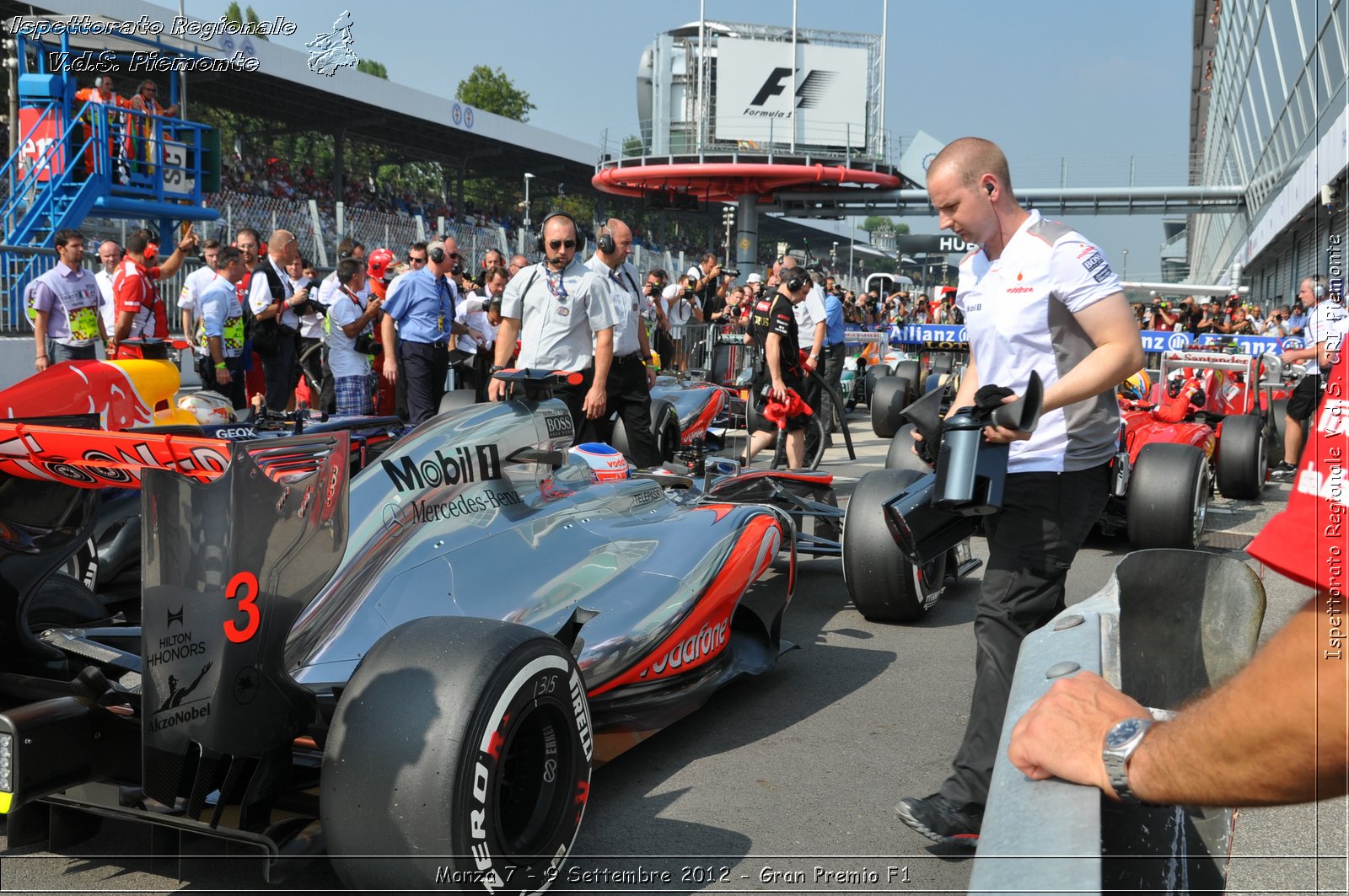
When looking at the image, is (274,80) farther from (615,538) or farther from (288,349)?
(615,538)

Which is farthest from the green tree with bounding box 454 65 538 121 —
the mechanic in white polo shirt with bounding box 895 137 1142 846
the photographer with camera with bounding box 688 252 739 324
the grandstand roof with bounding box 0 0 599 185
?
the mechanic in white polo shirt with bounding box 895 137 1142 846

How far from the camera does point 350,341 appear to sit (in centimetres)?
891

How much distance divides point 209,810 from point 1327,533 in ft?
7.16

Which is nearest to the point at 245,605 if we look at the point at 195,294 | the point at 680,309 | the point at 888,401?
the point at 195,294

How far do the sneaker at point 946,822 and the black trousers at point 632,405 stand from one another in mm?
4114

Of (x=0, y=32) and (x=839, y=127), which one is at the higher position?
(x=839, y=127)

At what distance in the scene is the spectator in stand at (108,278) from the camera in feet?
29.9

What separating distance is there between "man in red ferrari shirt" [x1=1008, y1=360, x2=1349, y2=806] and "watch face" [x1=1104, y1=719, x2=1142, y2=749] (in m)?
0.02

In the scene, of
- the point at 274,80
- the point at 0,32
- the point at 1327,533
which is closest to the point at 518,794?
the point at 1327,533

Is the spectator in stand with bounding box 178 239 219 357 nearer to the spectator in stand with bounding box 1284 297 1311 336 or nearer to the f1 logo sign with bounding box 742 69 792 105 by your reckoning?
the spectator in stand with bounding box 1284 297 1311 336

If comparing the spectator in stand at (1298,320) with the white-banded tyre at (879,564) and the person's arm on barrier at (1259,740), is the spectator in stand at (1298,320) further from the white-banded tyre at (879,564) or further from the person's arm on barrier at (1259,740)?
the person's arm on barrier at (1259,740)

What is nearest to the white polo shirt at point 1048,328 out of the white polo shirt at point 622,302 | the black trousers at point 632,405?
the white polo shirt at point 622,302

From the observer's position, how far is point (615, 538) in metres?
3.93

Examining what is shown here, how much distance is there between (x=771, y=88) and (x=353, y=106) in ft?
58.1
